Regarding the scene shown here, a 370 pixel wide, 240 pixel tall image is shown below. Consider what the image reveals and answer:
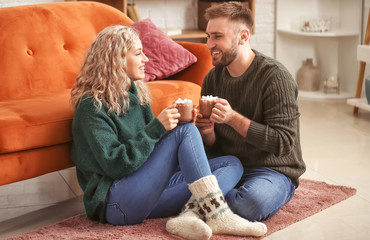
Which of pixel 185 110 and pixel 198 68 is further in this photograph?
pixel 198 68

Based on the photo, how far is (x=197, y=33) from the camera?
4.95 metres

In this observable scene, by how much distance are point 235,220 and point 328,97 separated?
304 cm

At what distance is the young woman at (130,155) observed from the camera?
2.22 m

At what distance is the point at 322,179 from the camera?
305cm

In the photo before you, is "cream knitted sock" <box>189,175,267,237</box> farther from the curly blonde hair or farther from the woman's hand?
the curly blonde hair

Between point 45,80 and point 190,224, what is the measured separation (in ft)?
4.58

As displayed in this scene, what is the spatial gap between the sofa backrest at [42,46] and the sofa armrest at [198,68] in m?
0.60

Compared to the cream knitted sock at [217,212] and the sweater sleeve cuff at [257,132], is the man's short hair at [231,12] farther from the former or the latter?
the cream knitted sock at [217,212]

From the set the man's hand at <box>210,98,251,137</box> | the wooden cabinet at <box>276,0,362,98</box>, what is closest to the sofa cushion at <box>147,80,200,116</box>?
the man's hand at <box>210,98,251,137</box>

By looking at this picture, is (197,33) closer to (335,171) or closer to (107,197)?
(335,171)

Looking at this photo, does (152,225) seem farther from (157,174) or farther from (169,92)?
(169,92)

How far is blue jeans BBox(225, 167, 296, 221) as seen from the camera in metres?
2.34

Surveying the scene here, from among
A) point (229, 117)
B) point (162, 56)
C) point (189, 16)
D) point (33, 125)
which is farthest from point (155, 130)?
point (189, 16)

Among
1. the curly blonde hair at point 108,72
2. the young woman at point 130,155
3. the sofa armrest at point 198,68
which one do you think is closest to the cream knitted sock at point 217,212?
the young woman at point 130,155
